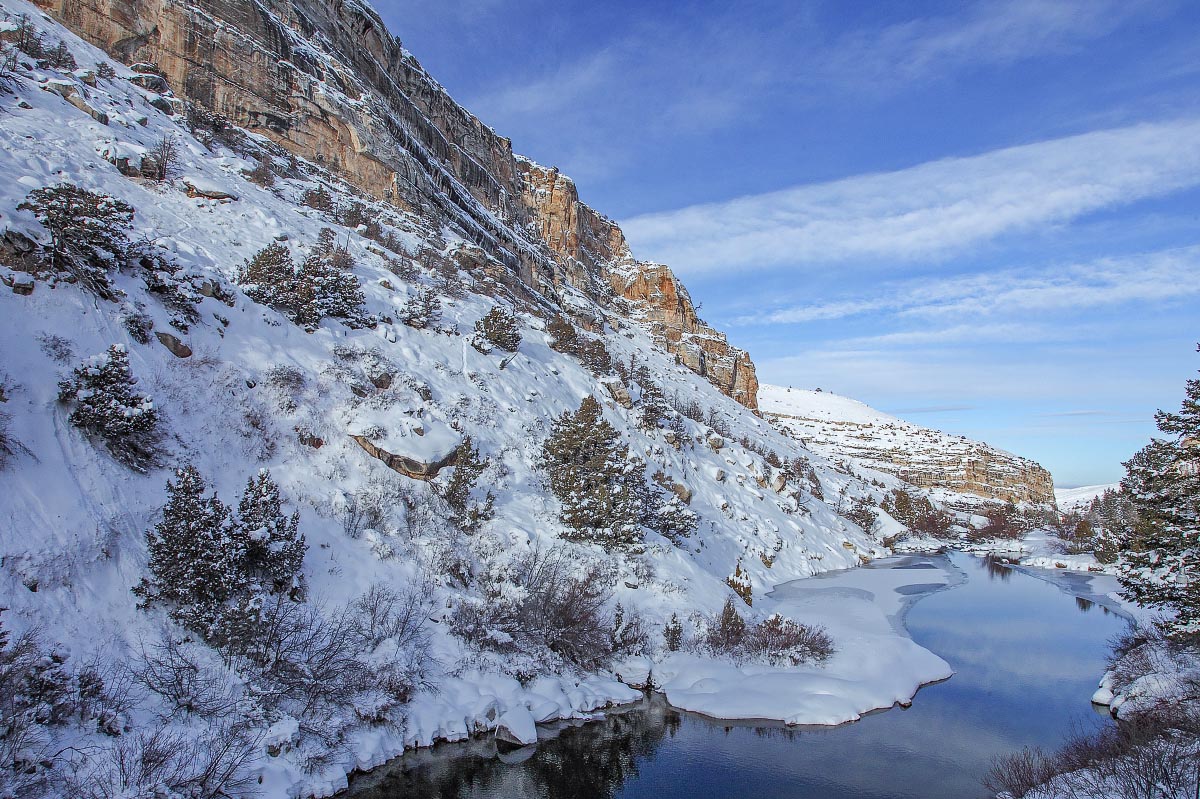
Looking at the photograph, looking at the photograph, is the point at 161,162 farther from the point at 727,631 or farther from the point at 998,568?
the point at 998,568

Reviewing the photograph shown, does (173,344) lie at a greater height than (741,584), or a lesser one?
greater

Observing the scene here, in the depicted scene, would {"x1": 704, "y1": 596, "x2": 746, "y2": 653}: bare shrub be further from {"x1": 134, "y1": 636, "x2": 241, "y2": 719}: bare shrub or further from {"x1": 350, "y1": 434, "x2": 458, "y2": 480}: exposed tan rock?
{"x1": 134, "y1": 636, "x2": 241, "y2": 719}: bare shrub

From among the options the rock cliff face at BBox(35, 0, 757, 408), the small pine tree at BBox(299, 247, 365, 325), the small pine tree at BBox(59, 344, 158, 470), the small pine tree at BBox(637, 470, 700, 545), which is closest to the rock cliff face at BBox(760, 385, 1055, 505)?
the rock cliff face at BBox(35, 0, 757, 408)

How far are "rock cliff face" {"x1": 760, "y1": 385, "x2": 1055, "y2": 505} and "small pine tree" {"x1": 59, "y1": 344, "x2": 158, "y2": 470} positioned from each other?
9024cm

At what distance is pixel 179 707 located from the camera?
8.76 metres

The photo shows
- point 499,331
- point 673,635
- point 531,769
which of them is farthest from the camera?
point 499,331

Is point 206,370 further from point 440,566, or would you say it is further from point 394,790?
point 394,790

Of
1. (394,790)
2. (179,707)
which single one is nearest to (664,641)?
(394,790)

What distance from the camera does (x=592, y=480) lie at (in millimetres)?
19875

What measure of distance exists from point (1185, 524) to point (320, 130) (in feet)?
142

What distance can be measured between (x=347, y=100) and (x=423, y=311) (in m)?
22.9

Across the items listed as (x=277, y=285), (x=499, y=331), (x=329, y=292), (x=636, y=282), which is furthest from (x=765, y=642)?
(x=636, y=282)

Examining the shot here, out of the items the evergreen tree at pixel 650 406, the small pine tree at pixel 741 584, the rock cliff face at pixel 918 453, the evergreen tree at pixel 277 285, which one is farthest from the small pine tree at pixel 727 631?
the rock cliff face at pixel 918 453

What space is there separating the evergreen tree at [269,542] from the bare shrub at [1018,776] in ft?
46.0
